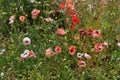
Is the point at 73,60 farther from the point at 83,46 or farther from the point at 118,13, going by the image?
the point at 118,13

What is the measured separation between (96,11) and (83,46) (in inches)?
25.2

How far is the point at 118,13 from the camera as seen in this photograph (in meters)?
4.30

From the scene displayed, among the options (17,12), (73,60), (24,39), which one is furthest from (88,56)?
(17,12)

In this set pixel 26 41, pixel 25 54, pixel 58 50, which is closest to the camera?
pixel 58 50

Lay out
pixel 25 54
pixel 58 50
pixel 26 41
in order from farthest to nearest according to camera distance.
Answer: pixel 26 41 → pixel 25 54 → pixel 58 50

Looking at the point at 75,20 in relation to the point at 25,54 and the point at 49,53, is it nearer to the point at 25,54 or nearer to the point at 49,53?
the point at 49,53

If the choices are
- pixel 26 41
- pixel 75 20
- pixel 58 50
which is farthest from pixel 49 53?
pixel 75 20

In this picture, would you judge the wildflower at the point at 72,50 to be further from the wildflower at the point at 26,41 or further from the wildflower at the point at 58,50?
the wildflower at the point at 26,41

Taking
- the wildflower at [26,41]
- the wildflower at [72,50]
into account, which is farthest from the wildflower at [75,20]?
the wildflower at [26,41]

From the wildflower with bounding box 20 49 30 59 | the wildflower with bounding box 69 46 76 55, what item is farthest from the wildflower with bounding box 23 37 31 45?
the wildflower with bounding box 69 46 76 55

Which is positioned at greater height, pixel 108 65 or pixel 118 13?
pixel 118 13

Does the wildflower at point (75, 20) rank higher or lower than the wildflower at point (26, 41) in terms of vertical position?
higher

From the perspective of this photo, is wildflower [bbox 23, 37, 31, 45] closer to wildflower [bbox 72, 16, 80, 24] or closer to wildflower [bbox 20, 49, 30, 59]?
wildflower [bbox 20, 49, 30, 59]

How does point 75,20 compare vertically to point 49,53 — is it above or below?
above
